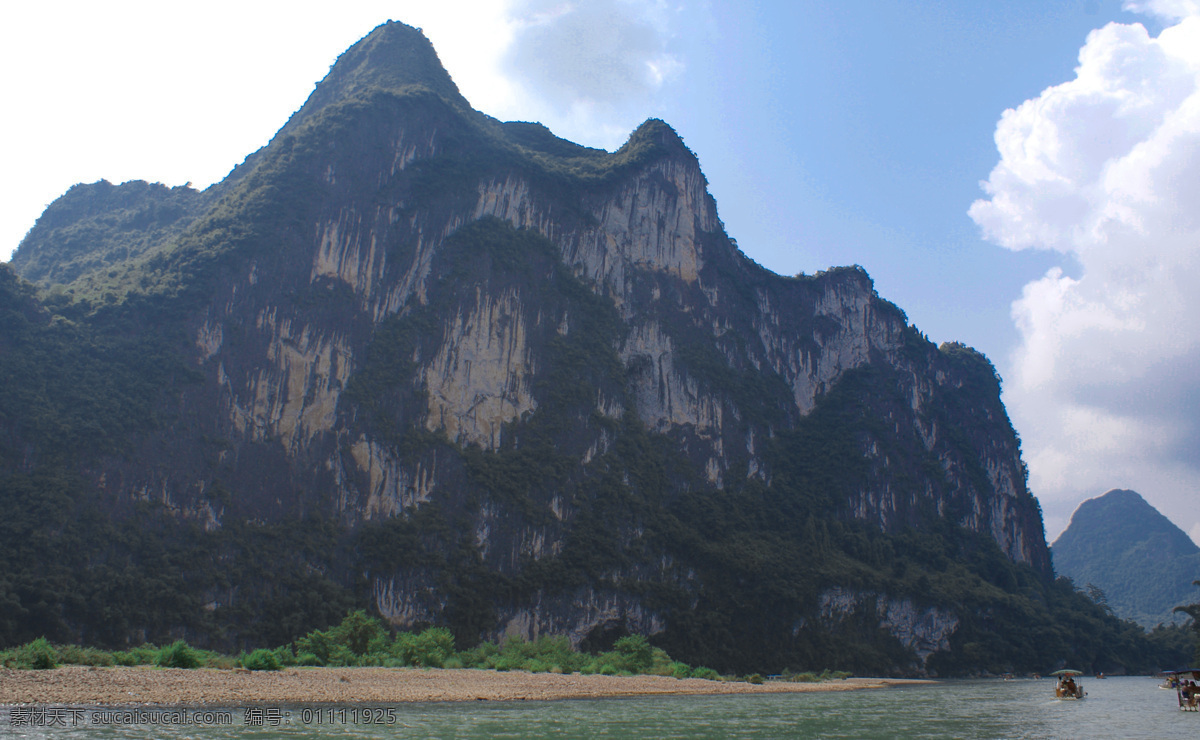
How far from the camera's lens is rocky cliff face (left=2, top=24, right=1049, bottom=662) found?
59.0 meters

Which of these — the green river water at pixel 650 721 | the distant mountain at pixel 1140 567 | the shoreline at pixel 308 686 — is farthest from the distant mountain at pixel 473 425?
the distant mountain at pixel 1140 567

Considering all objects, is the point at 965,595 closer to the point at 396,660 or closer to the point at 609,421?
the point at 609,421

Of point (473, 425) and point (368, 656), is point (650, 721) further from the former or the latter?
point (473, 425)

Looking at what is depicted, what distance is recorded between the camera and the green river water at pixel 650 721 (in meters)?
16.0

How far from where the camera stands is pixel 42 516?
45.5m

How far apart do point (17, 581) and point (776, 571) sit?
188ft

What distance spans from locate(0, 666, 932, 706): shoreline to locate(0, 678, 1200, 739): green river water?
126 centimetres

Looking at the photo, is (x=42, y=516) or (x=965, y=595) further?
(x=965, y=595)

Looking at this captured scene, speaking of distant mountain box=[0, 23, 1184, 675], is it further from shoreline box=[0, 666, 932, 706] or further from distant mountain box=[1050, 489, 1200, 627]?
distant mountain box=[1050, 489, 1200, 627]

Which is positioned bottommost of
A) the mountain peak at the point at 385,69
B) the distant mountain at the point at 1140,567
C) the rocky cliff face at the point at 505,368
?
the distant mountain at the point at 1140,567

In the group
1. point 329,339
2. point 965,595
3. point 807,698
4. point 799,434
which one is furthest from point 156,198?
point 965,595

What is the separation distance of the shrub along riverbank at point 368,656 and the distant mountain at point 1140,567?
141383 millimetres

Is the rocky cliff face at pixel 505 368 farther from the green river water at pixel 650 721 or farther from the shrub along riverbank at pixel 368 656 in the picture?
the green river water at pixel 650 721

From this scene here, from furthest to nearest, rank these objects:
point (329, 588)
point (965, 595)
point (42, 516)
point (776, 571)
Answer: point (965, 595) < point (776, 571) < point (329, 588) < point (42, 516)
